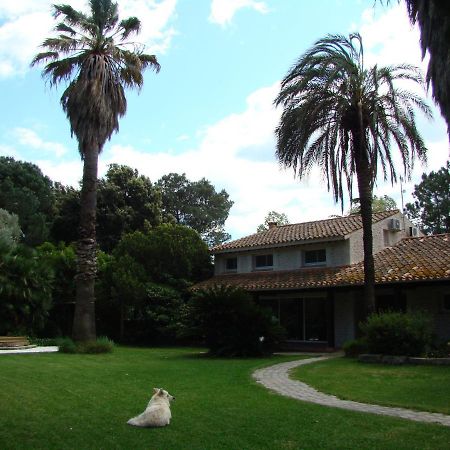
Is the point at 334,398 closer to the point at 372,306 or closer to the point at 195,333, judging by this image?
the point at 372,306

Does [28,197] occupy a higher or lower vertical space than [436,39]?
higher

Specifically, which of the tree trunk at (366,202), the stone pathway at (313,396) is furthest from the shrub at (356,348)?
the stone pathway at (313,396)

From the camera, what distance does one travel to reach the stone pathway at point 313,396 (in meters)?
8.95

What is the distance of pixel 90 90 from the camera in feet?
75.7

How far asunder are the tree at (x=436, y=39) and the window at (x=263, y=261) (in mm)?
23213

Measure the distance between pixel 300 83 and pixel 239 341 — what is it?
932cm

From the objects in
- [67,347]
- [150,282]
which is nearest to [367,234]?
[67,347]

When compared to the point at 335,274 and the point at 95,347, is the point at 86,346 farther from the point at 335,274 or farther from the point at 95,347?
the point at 335,274

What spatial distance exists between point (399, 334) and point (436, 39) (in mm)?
11945

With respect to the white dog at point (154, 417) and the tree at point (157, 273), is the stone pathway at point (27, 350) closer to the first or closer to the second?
the tree at point (157, 273)

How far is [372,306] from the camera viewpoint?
20.2 meters

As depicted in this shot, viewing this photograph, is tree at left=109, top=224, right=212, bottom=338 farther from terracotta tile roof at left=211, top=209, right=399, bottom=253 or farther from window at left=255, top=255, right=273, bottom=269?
window at left=255, top=255, right=273, bottom=269

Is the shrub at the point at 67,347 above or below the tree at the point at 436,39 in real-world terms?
below

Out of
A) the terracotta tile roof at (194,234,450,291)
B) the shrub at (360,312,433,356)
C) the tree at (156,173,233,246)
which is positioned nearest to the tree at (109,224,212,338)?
the terracotta tile roof at (194,234,450,291)
